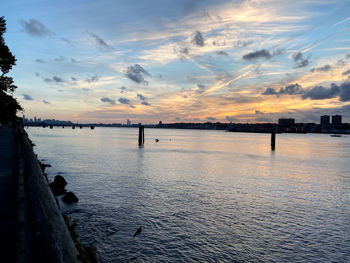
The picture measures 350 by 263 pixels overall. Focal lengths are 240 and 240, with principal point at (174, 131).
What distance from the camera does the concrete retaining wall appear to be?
160 inches

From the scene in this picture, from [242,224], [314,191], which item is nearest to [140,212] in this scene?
[242,224]

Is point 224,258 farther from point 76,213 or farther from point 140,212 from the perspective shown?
point 76,213

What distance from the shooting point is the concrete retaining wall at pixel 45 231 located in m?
4.05

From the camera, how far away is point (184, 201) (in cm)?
1839

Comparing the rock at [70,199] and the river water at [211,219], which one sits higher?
the rock at [70,199]

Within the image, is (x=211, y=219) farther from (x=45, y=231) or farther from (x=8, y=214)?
(x=45, y=231)

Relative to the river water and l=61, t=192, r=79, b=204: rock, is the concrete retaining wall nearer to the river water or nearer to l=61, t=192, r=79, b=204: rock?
the river water

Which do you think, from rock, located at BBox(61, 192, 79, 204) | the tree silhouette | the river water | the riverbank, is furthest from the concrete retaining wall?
the tree silhouette

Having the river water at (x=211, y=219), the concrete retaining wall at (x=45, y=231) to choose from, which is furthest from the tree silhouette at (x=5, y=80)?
the concrete retaining wall at (x=45, y=231)

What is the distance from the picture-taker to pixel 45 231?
4422mm

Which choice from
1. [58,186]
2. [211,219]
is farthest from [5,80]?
[211,219]

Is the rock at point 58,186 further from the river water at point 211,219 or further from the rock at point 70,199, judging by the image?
the rock at point 70,199

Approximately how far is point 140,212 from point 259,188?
1337 cm

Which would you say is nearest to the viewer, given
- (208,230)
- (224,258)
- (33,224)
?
(33,224)
